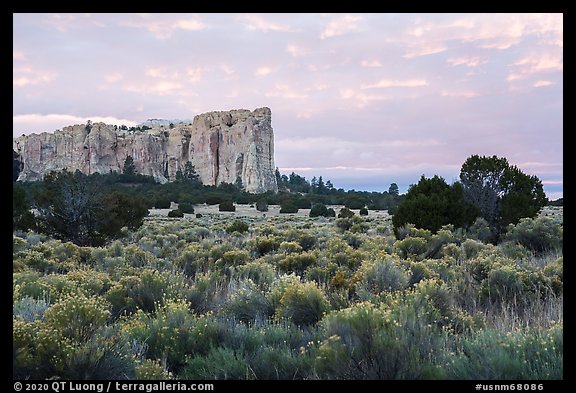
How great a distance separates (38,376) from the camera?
11.4 ft

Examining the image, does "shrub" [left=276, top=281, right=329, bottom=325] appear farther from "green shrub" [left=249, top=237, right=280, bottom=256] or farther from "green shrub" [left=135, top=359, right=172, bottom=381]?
"green shrub" [left=249, top=237, right=280, bottom=256]

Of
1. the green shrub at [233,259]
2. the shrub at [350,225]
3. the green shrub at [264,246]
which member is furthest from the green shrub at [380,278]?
the shrub at [350,225]

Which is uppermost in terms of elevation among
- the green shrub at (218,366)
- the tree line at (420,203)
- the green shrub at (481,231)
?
the tree line at (420,203)

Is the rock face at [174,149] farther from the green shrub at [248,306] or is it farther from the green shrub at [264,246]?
the green shrub at [248,306]

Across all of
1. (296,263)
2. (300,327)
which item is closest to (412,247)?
(296,263)

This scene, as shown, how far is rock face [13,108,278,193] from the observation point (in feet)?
330

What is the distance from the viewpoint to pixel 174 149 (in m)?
116

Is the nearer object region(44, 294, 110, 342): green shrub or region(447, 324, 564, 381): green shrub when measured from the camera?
region(447, 324, 564, 381): green shrub

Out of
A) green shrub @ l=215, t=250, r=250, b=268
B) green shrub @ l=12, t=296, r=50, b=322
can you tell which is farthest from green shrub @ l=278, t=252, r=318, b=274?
green shrub @ l=12, t=296, r=50, b=322

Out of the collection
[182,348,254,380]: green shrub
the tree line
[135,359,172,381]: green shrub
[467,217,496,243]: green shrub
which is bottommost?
[182,348,254,380]: green shrub

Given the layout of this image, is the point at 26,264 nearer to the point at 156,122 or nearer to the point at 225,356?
the point at 225,356

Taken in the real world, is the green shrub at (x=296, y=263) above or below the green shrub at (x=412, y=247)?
below

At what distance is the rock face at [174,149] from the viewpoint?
101 m
